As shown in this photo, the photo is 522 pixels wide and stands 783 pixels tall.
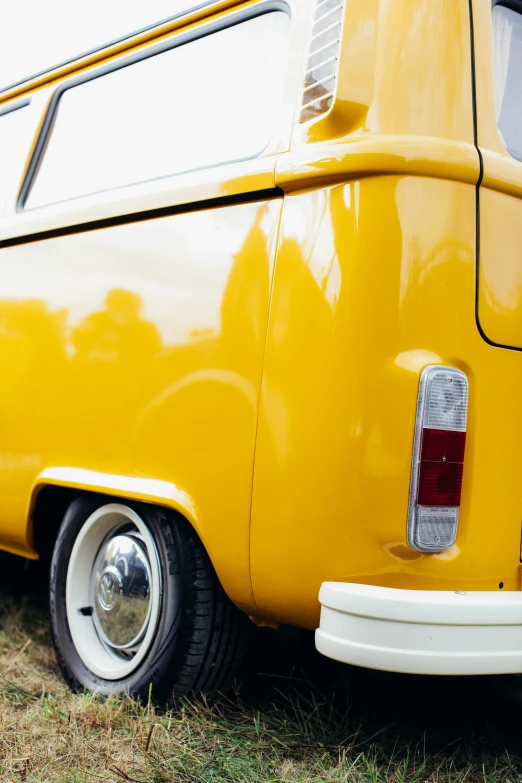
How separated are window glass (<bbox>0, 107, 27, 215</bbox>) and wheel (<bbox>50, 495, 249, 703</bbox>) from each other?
1301mm

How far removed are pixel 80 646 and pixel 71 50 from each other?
2.10 meters

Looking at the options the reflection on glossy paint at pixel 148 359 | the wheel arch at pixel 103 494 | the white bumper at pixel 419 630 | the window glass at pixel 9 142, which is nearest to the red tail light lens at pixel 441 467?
the white bumper at pixel 419 630

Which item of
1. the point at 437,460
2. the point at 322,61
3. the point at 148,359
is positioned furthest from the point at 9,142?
the point at 437,460

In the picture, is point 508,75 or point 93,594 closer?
point 508,75

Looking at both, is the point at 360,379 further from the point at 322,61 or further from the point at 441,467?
the point at 322,61

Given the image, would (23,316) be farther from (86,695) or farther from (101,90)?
(86,695)

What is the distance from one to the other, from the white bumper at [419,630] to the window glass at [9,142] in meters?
2.08

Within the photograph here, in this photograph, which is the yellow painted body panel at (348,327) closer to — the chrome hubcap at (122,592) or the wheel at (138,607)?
the wheel at (138,607)

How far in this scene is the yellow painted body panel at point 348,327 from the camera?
75.3 inches

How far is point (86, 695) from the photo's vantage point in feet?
7.98

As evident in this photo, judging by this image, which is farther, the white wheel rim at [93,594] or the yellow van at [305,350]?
the white wheel rim at [93,594]

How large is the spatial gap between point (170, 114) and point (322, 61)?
24.3 inches

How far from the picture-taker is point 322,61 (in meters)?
2.11

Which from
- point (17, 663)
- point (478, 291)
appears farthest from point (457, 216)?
point (17, 663)
